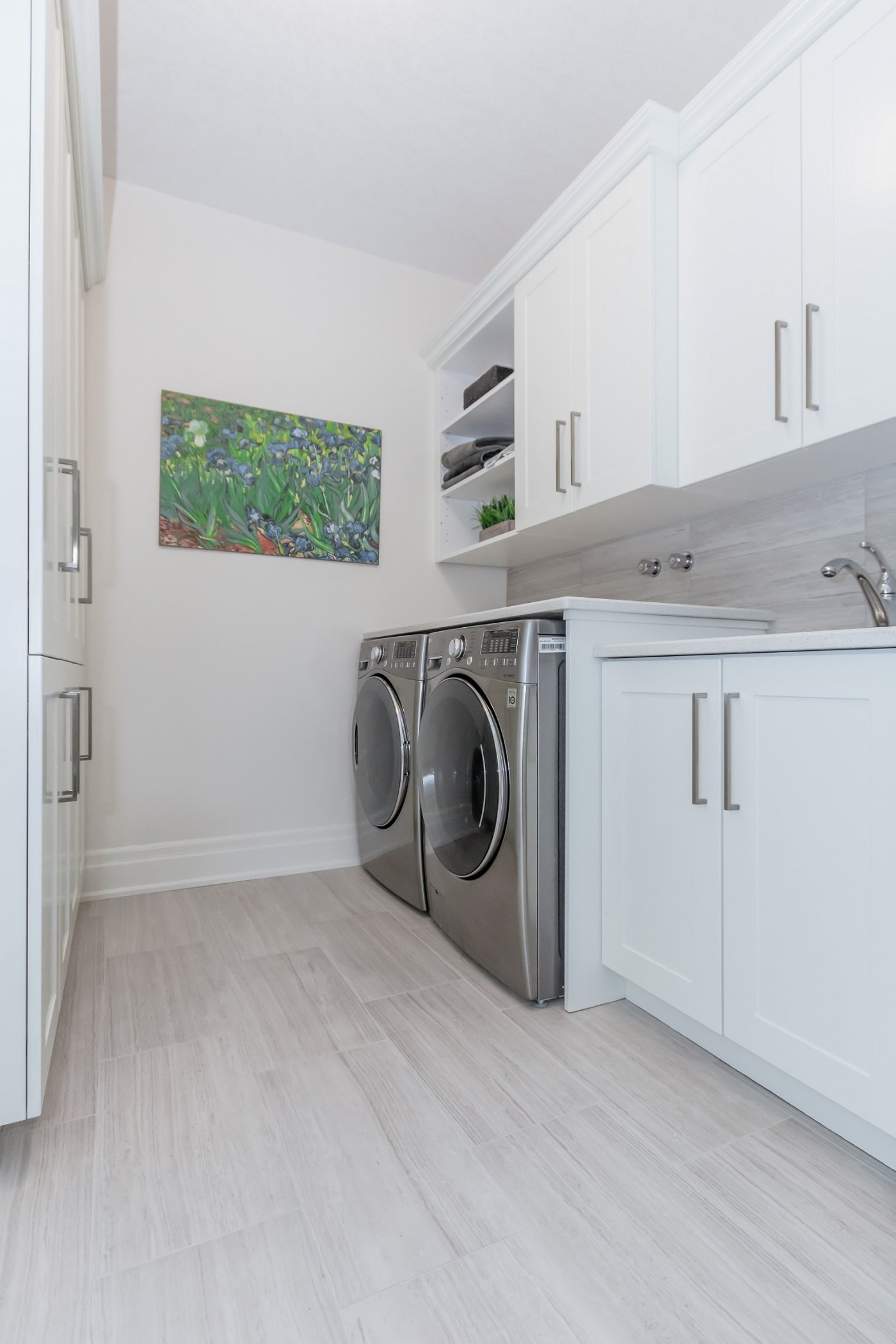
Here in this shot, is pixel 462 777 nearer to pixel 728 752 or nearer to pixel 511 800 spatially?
pixel 511 800

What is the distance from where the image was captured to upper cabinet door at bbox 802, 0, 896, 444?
1284 mm

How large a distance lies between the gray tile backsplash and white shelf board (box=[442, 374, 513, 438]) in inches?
27.4

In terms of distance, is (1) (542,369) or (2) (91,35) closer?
(2) (91,35)

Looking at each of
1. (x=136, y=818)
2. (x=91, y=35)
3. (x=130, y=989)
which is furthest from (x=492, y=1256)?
(x=91, y=35)

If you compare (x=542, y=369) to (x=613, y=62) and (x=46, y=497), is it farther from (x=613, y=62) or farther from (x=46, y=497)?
(x=46, y=497)

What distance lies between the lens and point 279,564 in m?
2.66

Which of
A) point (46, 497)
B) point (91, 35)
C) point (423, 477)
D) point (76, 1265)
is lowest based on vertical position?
point (76, 1265)

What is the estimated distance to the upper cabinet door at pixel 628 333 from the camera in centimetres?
174

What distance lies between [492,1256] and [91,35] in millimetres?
2297

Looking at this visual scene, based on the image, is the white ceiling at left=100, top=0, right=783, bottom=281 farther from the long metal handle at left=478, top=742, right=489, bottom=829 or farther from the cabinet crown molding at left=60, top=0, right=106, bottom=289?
the long metal handle at left=478, top=742, right=489, bottom=829

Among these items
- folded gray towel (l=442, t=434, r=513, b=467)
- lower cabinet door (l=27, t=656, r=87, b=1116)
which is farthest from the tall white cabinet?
folded gray towel (l=442, t=434, r=513, b=467)

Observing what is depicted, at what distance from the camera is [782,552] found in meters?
1.82

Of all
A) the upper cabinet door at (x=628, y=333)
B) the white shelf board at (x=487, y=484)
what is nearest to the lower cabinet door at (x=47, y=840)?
the upper cabinet door at (x=628, y=333)

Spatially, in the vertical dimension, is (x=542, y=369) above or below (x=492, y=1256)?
above
